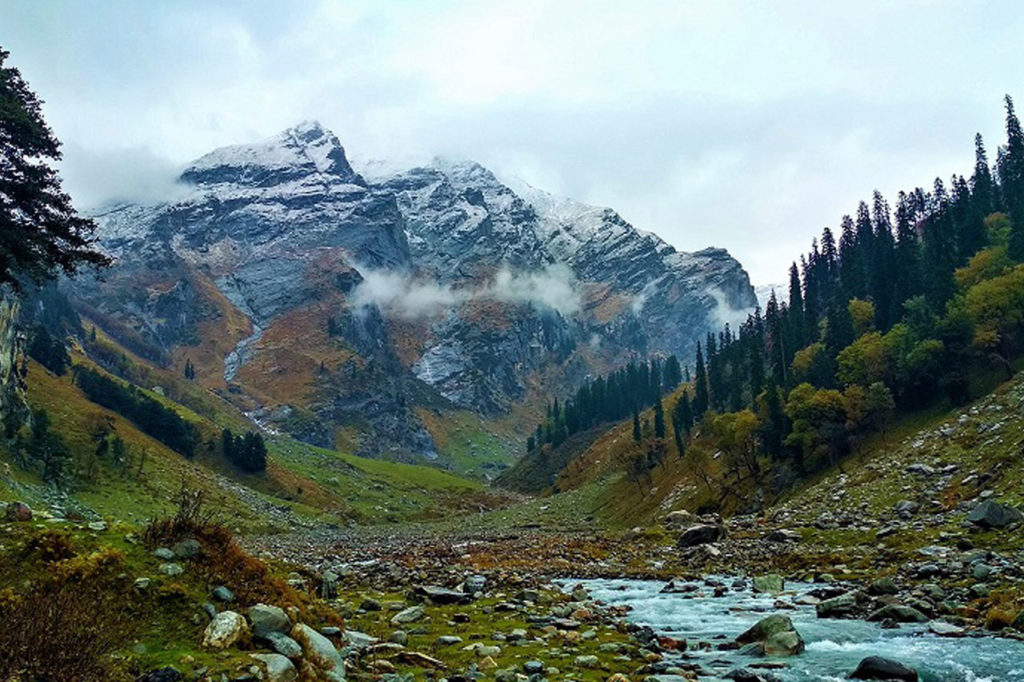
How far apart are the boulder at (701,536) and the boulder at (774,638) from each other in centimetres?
3479

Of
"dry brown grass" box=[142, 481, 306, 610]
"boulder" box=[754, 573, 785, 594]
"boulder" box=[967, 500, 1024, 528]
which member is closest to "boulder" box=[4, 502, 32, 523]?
"dry brown grass" box=[142, 481, 306, 610]

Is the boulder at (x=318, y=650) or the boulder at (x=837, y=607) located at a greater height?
the boulder at (x=318, y=650)

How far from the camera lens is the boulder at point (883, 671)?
16.9 meters

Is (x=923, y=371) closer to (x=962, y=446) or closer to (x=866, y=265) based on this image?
(x=962, y=446)

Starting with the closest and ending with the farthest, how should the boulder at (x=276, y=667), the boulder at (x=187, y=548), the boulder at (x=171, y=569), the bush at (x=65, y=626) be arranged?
1. the bush at (x=65, y=626)
2. the boulder at (x=276, y=667)
3. the boulder at (x=171, y=569)
4. the boulder at (x=187, y=548)

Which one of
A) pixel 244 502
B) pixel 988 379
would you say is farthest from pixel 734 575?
pixel 244 502

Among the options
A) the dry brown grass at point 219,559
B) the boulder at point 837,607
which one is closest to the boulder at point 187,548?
the dry brown grass at point 219,559

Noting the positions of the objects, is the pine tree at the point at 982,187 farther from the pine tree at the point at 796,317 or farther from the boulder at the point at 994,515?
the boulder at the point at 994,515

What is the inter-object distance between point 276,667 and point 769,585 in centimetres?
2720

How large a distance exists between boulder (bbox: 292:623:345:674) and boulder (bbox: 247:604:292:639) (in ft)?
0.79

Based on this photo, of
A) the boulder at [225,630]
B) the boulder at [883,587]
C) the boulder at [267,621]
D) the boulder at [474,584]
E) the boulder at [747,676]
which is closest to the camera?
the boulder at [225,630]

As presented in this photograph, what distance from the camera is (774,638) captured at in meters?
20.9

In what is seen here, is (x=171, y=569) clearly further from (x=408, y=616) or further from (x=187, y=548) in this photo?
(x=408, y=616)

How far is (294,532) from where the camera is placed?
121188mm
